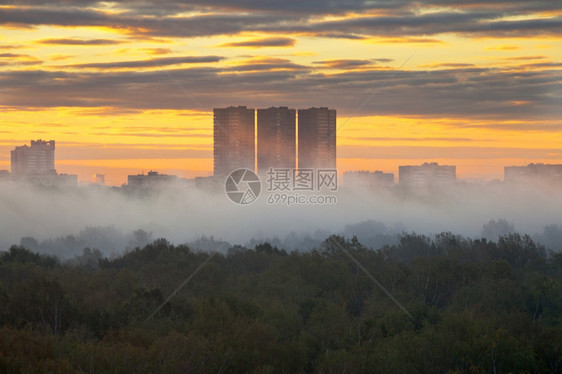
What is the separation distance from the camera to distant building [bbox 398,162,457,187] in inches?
7603

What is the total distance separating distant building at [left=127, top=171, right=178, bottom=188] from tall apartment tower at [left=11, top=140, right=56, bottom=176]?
62.6 ft

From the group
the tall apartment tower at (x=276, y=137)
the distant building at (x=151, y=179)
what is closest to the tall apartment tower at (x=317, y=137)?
the tall apartment tower at (x=276, y=137)

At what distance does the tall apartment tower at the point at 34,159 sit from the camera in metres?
174

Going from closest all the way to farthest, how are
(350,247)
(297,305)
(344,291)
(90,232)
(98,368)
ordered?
(98,368)
(297,305)
(344,291)
(350,247)
(90,232)

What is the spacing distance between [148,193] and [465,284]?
141409mm

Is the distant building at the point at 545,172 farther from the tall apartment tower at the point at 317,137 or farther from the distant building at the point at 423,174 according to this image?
the tall apartment tower at the point at 317,137

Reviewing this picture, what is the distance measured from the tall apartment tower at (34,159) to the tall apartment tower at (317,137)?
73.6 m

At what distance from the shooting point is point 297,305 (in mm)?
42438

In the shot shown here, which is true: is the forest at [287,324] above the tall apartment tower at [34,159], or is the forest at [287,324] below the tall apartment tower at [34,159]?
below

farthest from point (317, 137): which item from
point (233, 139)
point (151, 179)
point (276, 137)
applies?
point (151, 179)

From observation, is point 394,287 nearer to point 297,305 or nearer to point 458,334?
point 297,305

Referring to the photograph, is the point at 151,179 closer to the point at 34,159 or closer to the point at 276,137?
the point at 34,159

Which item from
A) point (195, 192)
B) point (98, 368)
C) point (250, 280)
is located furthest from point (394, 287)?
point (195, 192)

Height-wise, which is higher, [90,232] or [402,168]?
[402,168]
